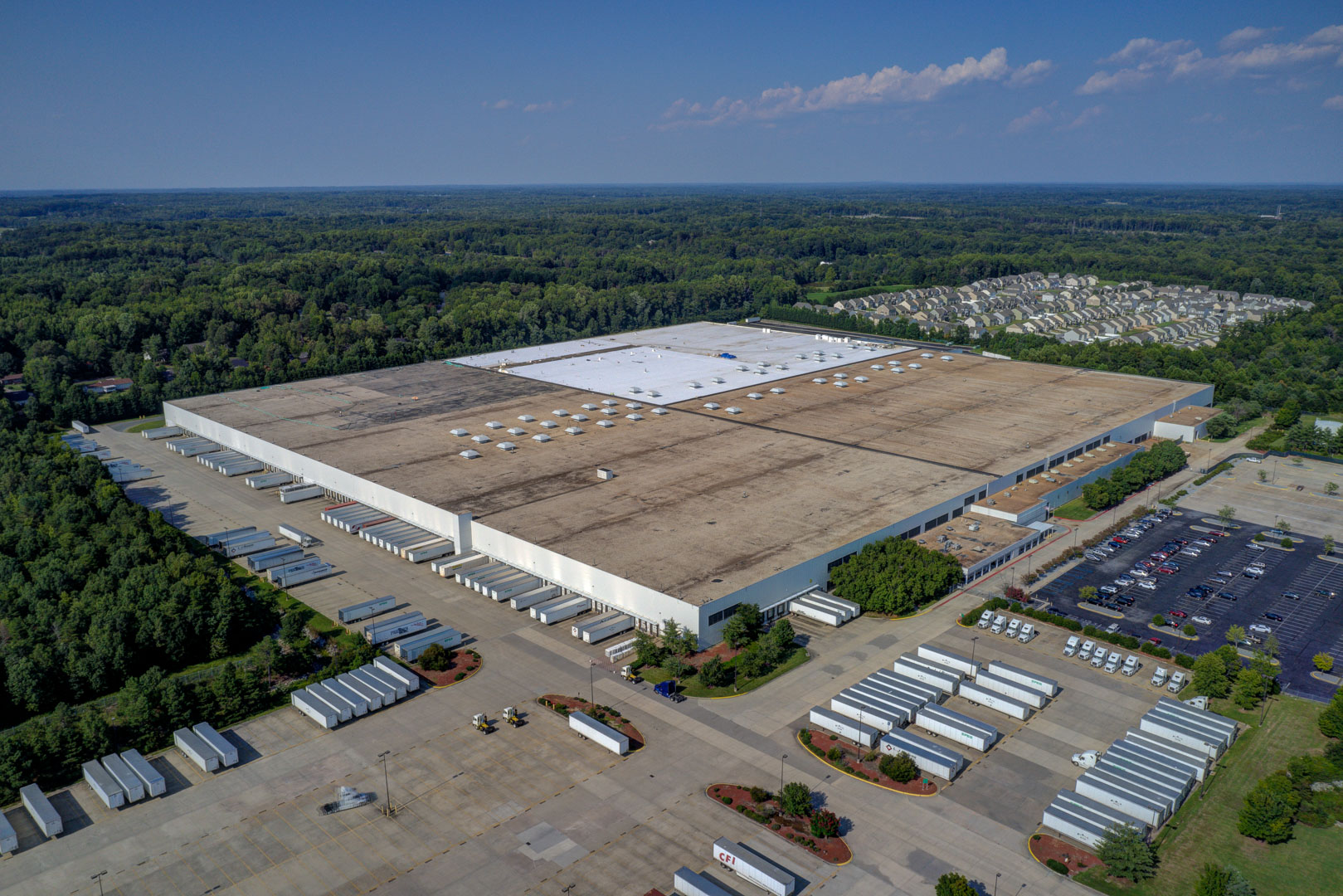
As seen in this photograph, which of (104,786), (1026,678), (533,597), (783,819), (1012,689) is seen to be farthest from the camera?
(533,597)

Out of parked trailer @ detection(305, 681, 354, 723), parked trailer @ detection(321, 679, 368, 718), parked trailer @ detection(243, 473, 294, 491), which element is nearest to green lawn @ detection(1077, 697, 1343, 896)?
parked trailer @ detection(321, 679, 368, 718)

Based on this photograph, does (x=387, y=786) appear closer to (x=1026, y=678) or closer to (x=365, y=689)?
(x=365, y=689)

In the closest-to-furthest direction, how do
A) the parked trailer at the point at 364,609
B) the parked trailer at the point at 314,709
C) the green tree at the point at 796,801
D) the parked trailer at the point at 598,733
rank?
1. the green tree at the point at 796,801
2. the parked trailer at the point at 598,733
3. the parked trailer at the point at 314,709
4. the parked trailer at the point at 364,609

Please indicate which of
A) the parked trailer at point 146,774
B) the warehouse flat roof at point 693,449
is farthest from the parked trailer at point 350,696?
the warehouse flat roof at point 693,449

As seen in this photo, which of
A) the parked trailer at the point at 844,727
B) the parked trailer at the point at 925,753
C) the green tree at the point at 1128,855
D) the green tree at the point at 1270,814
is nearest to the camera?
the green tree at the point at 1128,855

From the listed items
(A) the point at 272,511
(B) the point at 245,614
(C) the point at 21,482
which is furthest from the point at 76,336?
(B) the point at 245,614

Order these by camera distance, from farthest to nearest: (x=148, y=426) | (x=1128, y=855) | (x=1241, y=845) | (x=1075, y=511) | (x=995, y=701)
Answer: (x=148, y=426)
(x=1075, y=511)
(x=995, y=701)
(x=1241, y=845)
(x=1128, y=855)

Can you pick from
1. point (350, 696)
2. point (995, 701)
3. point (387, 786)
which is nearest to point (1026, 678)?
point (995, 701)

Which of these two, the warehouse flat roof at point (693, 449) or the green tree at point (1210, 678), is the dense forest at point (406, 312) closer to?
the warehouse flat roof at point (693, 449)
